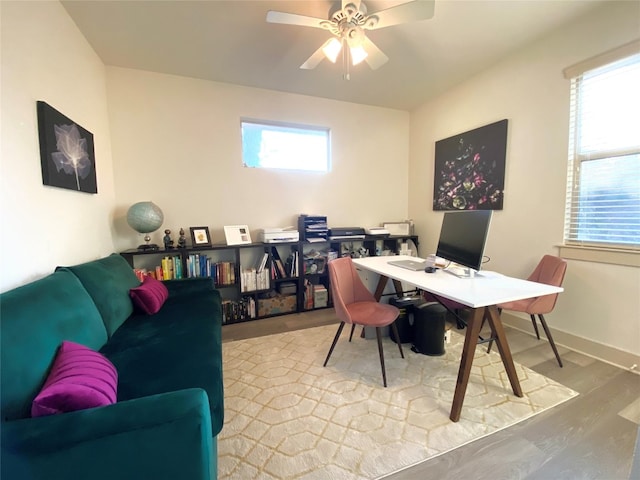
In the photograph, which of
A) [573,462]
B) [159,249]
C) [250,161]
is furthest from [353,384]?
[250,161]

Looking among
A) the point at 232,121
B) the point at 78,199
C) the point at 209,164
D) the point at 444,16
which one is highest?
the point at 444,16

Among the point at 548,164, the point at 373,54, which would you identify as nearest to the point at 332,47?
the point at 373,54

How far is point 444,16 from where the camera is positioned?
208cm

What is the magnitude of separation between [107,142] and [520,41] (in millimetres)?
4034

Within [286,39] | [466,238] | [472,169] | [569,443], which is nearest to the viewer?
[569,443]

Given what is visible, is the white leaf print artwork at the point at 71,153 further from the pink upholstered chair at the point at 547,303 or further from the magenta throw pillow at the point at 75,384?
the pink upholstered chair at the point at 547,303

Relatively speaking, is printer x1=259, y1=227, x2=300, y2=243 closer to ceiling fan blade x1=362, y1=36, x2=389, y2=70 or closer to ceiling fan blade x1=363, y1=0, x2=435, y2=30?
ceiling fan blade x1=362, y1=36, x2=389, y2=70

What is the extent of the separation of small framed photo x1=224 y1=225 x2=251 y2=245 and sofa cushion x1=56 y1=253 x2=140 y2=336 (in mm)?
1115

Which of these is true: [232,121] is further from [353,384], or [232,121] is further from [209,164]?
[353,384]

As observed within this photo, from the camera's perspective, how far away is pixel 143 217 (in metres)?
2.57

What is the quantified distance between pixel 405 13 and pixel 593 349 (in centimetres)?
288

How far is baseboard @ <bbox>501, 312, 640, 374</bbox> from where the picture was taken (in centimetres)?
195

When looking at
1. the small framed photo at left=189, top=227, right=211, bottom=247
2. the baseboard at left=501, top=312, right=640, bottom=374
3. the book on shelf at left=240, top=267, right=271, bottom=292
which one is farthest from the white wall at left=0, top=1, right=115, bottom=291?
the baseboard at left=501, top=312, right=640, bottom=374

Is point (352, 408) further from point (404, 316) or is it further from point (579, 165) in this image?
point (579, 165)
